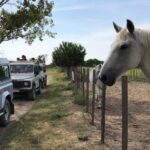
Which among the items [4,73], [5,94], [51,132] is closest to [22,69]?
[4,73]

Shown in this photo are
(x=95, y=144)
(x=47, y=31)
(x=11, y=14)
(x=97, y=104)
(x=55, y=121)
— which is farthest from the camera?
(x=47, y=31)

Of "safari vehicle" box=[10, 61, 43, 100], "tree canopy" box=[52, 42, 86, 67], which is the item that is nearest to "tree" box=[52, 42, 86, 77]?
"tree canopy" box=[52, 42, 86, 67]

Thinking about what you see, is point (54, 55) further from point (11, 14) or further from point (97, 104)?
point (97, 104)

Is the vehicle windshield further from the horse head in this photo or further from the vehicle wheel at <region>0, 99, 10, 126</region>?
the horse head

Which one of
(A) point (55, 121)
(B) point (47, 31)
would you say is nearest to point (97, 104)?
(A) point (55, 121)

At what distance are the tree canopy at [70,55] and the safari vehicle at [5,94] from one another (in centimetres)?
2299

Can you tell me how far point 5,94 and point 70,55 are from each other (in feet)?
78.4

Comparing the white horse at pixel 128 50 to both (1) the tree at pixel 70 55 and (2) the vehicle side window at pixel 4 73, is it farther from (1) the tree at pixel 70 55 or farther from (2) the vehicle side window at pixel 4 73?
(1) the tree at pixel 70 55

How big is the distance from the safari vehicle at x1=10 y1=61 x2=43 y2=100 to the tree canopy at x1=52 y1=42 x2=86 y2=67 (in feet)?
43.8

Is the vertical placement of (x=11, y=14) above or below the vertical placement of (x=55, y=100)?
above

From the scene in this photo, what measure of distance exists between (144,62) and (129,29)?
1.67 ft

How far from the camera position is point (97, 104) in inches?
629

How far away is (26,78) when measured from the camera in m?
21.4

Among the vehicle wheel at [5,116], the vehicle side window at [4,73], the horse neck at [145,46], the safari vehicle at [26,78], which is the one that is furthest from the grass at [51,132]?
the safari vehicle at [26,78]
